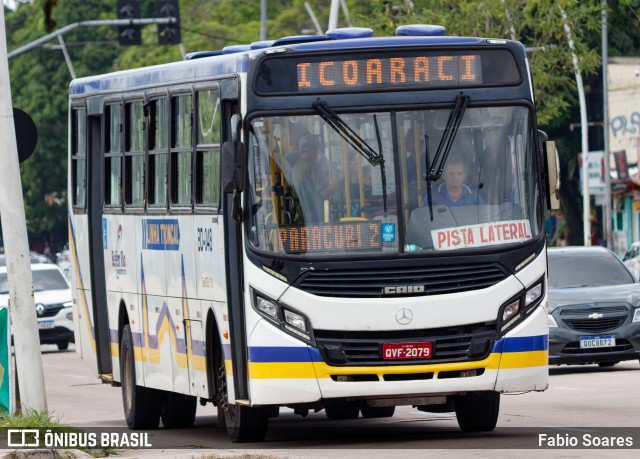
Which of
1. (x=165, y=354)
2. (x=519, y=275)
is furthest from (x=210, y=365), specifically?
(x=519, y=275)

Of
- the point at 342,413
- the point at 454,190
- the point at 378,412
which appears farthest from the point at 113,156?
the point at 454,190

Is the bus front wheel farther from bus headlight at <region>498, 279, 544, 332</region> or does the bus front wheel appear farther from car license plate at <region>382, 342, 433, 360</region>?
bus headlight at <region>498, 279, 544, 332</region>

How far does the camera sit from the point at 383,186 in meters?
13.0

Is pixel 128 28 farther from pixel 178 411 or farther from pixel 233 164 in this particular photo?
pixel 233 164

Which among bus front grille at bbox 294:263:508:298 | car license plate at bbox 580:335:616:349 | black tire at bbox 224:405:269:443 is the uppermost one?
bus front grille at bbox 294:263:508:298

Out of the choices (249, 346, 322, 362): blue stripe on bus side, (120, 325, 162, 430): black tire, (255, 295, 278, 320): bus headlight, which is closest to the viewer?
(249, 346, 322, 362): blue stripe on bus side

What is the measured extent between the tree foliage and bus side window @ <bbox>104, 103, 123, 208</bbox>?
5.36 feet

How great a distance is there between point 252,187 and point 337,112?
0.81 meters

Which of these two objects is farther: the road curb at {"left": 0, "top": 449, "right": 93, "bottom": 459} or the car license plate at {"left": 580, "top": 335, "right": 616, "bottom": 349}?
the car license plate at {"left": 580, "top": 335, "right": 616, "bottom": 349}

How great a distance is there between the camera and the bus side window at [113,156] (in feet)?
55.2

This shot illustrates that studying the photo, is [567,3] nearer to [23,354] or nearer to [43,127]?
[23,354]

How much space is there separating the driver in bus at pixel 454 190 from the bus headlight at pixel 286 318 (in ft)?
3.96

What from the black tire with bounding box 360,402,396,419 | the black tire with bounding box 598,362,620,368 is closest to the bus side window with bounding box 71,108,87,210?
the black tire with bounding box 360,402,396,419

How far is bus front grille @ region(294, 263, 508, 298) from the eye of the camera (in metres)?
12.9
